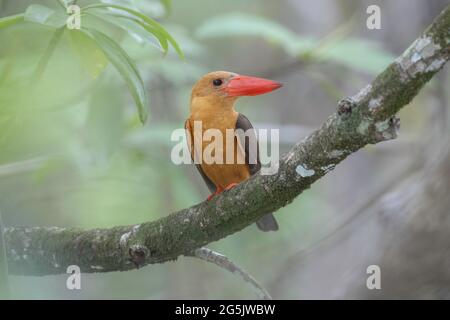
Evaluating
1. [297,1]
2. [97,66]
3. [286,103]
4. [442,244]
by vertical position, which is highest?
[297,1]

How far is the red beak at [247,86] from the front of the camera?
115 inches

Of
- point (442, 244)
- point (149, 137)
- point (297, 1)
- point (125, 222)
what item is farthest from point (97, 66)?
point (297, 1)

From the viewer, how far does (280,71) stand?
4348 mm

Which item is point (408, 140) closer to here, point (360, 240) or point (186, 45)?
point (360, 240)

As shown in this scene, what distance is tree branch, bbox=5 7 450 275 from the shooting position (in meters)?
1.84

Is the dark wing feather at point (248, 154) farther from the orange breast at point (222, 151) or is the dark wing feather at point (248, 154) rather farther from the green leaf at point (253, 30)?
the green leaf at point (253, 30)

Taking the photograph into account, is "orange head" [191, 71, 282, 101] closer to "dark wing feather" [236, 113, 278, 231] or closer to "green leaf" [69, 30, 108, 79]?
"dark wing feather" [236, 113, 278, 231]

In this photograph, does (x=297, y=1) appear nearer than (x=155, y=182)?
No

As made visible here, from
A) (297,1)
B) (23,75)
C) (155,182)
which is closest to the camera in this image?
(23,75)

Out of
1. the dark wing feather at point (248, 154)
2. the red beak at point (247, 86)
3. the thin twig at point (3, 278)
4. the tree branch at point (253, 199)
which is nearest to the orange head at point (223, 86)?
the red beak at point (247, 86)

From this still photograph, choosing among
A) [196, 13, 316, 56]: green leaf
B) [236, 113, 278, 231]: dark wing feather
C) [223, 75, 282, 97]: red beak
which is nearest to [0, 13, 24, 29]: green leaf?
[223, 75, 282, 97]: red beak

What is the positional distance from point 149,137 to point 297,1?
266cm

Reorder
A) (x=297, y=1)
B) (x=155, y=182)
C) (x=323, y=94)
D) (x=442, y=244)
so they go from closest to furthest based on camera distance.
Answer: (x=442, y=244)
(x=155, y=182)
(x=297, y=1)
(x=323, y=94)

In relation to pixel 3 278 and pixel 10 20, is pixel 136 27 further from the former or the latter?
pixel 3 278
